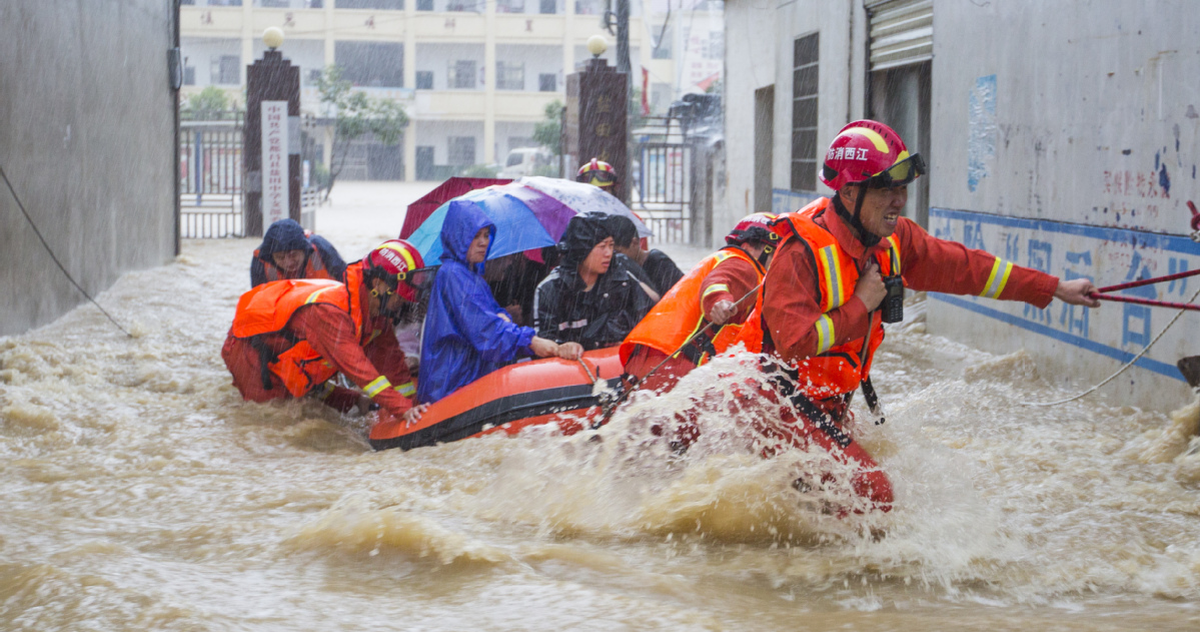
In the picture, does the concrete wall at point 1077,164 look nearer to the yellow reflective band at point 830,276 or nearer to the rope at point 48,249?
the yellow reflective band at point 830,276

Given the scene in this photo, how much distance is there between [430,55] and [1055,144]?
45.9m

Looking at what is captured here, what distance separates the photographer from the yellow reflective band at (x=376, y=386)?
6016 millimetres

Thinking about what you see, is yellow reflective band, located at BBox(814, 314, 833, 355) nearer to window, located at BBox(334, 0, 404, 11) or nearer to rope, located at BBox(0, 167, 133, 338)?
rope, located at BBox(0, 167, 133, 338)

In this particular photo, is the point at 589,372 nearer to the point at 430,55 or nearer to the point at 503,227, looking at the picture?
the point at 503,227

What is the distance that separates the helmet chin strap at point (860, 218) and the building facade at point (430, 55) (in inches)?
1792

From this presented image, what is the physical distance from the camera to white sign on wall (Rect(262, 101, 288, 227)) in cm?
1780

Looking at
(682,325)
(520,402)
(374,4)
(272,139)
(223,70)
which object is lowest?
(520,402)

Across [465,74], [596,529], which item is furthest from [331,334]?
[465,74]

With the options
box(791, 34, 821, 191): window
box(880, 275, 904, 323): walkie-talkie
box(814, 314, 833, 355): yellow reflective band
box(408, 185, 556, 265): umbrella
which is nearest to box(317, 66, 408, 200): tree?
box(791, 34, 821, 191): window

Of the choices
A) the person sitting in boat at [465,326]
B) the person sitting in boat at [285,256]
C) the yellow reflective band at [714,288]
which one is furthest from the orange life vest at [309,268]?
the yellow reflective band at [714,288]

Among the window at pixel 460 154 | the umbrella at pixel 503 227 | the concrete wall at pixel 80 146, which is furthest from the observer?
the window at pixel 460 154

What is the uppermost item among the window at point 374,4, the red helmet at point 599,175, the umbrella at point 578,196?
the window at point 374,4

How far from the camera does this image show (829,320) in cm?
376

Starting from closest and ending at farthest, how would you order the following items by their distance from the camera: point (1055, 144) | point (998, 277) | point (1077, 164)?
point (998, 277)
point (1077, 164)
point (1055, 144)
